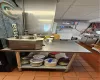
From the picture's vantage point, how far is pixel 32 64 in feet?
6.49

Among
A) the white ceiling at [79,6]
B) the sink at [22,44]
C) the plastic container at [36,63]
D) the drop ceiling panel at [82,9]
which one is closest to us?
the sink at [22,44]

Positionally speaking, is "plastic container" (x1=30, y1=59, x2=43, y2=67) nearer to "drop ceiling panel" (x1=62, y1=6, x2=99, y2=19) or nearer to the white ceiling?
the white ceiling

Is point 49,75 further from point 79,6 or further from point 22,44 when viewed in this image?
point 79,6

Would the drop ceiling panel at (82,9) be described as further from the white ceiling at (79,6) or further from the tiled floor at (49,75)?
the tiled floor at (49,75)

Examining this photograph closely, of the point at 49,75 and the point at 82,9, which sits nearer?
the point at 49,75

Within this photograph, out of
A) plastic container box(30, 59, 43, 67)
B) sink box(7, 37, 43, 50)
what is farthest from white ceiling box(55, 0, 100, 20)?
plastic container box(30, 59, 43, 67)

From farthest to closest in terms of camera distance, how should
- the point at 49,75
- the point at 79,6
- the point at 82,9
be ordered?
the point at 82,9, the point at 79,6, the point at 49,75

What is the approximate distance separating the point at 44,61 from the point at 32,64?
234 millimetres

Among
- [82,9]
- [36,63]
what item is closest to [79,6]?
[82,9]

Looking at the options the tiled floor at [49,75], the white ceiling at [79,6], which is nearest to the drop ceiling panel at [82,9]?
the white ceiling at [79,6]

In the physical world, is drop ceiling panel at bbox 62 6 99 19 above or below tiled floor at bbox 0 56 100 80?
above

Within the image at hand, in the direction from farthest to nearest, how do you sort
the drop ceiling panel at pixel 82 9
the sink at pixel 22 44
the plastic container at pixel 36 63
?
1. the drop ceiling panel at pixel 82 9
2. the plastic container at pixel 36 63
3. the sink at pixel 22 44

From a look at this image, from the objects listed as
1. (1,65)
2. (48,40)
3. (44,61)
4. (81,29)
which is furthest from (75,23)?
(1,65)

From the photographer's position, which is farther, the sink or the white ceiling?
the white ceiling
